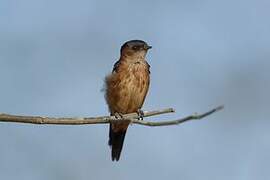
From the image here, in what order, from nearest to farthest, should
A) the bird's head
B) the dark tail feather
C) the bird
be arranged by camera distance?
the dark tail feather < the bird < the bird's head

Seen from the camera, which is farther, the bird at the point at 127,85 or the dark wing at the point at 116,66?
the dark wing at the point at 116,66

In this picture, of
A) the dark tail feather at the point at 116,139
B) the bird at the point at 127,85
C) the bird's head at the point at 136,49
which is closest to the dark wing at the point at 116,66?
the bird at the point at 127,85

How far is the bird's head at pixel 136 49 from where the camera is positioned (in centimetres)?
696

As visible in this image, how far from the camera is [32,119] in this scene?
10.5ft

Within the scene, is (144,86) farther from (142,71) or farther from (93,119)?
(93,119)

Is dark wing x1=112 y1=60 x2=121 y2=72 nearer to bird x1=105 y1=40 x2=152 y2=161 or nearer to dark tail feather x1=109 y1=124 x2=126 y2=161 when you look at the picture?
bird x1=105 y1=40 x2=152 y2=161

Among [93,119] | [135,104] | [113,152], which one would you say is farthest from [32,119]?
[135,104]

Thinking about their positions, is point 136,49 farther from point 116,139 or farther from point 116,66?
point 116,139

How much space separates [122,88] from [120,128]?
0.47 m

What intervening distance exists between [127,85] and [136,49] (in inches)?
18.0

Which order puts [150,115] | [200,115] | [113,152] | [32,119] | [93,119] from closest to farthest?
[200,115] → [32,119] → [93,119] → [150,115] → [113,152]

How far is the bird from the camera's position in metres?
6.76

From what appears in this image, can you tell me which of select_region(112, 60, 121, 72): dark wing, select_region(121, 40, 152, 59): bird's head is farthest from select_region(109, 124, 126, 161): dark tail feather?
select_region(121, 40, 152, 59): bird's head

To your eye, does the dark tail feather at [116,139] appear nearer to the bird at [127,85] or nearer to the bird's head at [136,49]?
the bird at [127,85]
